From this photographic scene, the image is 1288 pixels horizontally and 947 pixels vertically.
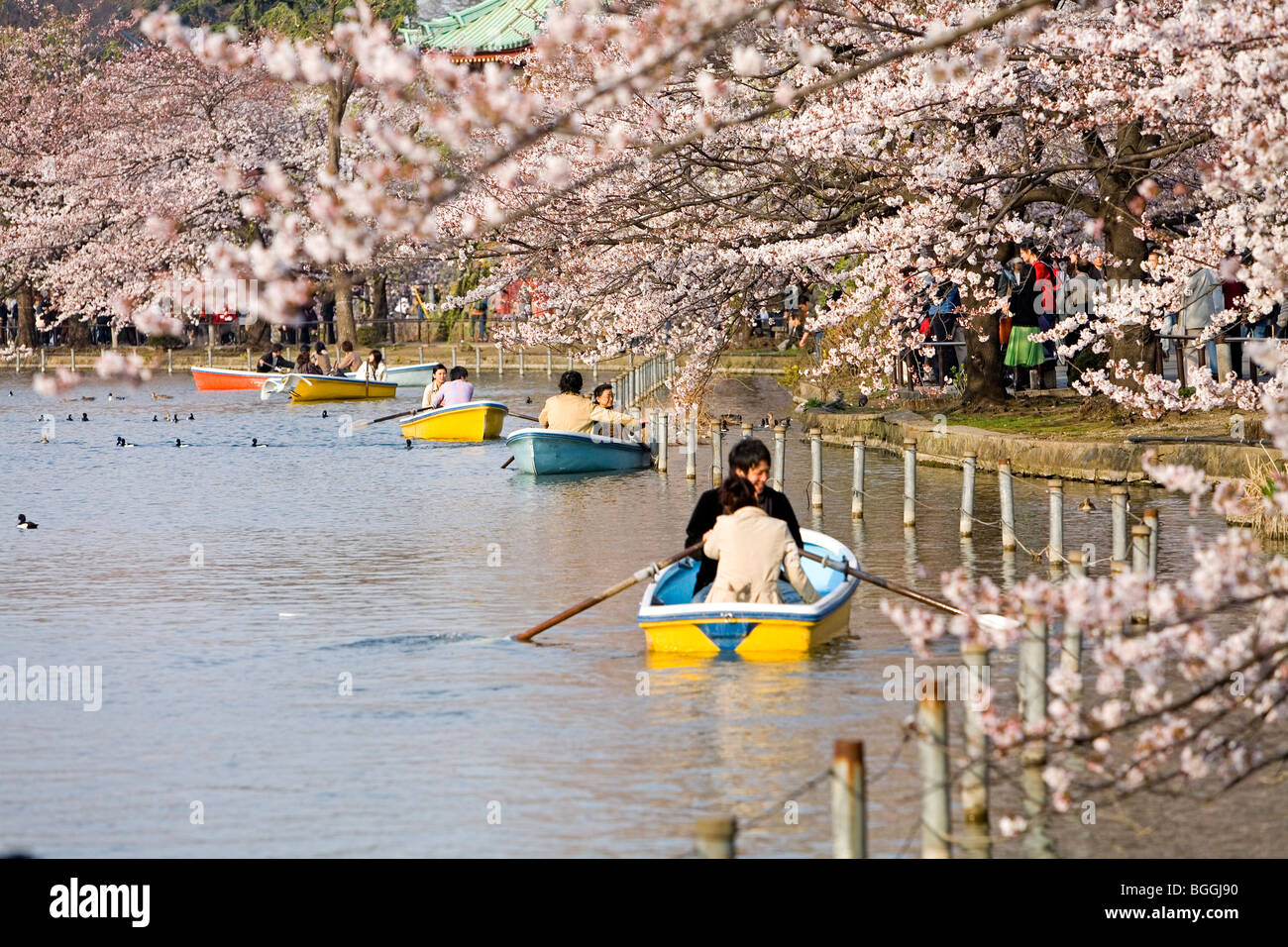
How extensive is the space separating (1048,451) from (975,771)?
14.7 meters

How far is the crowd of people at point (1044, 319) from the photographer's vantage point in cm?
2345

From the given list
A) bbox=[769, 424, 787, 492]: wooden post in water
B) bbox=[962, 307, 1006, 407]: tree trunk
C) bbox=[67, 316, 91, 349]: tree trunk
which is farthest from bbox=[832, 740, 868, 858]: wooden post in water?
bbox=[67, 316, 91, 349]: tree trunk

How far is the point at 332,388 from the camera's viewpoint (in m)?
44.5

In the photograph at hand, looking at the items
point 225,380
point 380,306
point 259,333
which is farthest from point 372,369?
point 380,306

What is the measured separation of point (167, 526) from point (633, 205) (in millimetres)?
7575

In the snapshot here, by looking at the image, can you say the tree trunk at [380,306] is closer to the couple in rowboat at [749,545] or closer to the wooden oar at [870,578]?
the wooden oar at [870,578]

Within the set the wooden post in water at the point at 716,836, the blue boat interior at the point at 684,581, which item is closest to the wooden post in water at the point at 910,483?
the blue boat interior at the point at 684,581

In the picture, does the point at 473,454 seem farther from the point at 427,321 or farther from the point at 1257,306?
the point at 427,321

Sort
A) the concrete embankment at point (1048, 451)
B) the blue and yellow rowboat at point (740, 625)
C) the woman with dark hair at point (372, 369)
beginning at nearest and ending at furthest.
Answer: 1. the blue and yellow rowboat at point (740, 625)
2. the concrete embankment at point (1048, 451)
3. the woman with dark hair at point (372, 369)

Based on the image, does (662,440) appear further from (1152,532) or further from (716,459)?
(1152,532)

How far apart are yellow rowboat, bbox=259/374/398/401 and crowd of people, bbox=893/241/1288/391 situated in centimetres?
1549

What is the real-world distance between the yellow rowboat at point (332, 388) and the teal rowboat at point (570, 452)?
17.3m
